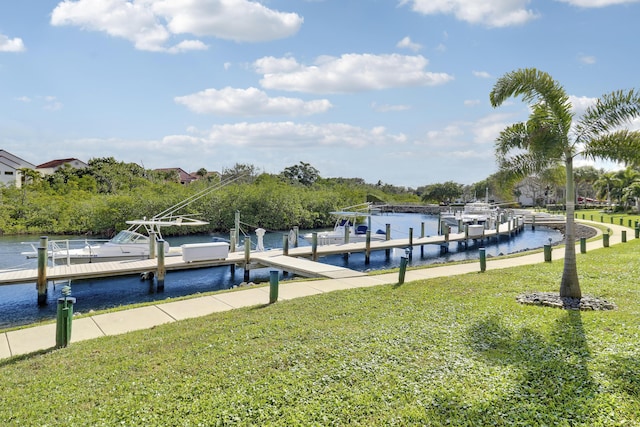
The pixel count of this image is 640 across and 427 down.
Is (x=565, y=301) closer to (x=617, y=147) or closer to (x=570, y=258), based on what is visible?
(x=570, y=258)

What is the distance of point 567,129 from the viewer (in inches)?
396

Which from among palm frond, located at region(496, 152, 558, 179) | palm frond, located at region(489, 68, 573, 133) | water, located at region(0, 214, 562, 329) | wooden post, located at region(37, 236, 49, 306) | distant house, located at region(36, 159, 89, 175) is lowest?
water, located at region(0, 214, 562, 329)

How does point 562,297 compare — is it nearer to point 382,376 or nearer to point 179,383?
point 382,376

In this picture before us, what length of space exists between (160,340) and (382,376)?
13.8ft

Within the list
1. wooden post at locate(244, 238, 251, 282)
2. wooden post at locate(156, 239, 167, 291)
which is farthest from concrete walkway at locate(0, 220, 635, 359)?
wooden post at locate(244, 238, 251, 282)

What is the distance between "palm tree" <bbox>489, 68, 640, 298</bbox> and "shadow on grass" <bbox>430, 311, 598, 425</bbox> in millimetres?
3259

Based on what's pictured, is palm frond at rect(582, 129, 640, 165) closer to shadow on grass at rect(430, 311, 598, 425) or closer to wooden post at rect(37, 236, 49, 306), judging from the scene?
shadow on grass at rect(430, 311, 598, 425)

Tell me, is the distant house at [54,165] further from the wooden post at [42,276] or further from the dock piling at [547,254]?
the dock piling at [547,254]

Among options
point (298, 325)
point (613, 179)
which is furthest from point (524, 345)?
point (613, 179)

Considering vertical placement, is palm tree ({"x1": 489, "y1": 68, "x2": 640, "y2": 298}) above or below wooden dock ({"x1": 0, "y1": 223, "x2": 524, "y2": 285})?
above

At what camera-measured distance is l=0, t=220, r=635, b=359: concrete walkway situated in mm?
8281

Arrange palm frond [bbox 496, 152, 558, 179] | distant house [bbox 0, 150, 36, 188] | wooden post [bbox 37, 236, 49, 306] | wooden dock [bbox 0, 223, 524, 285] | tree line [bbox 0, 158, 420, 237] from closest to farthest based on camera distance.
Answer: palm frond [bbox 496, 152, 558, 179] → wooden post [bbox 37, 236, 49, 306] → wooden dock [bbox 0, 223, 524, 285] → tree line [bbox 0, 158, 420, 237] → distant house [bbox 0, 150, 36, 188]

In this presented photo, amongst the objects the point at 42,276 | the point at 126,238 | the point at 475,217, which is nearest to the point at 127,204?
the point at 126,238

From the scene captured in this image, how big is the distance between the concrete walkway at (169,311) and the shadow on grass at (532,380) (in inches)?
229
